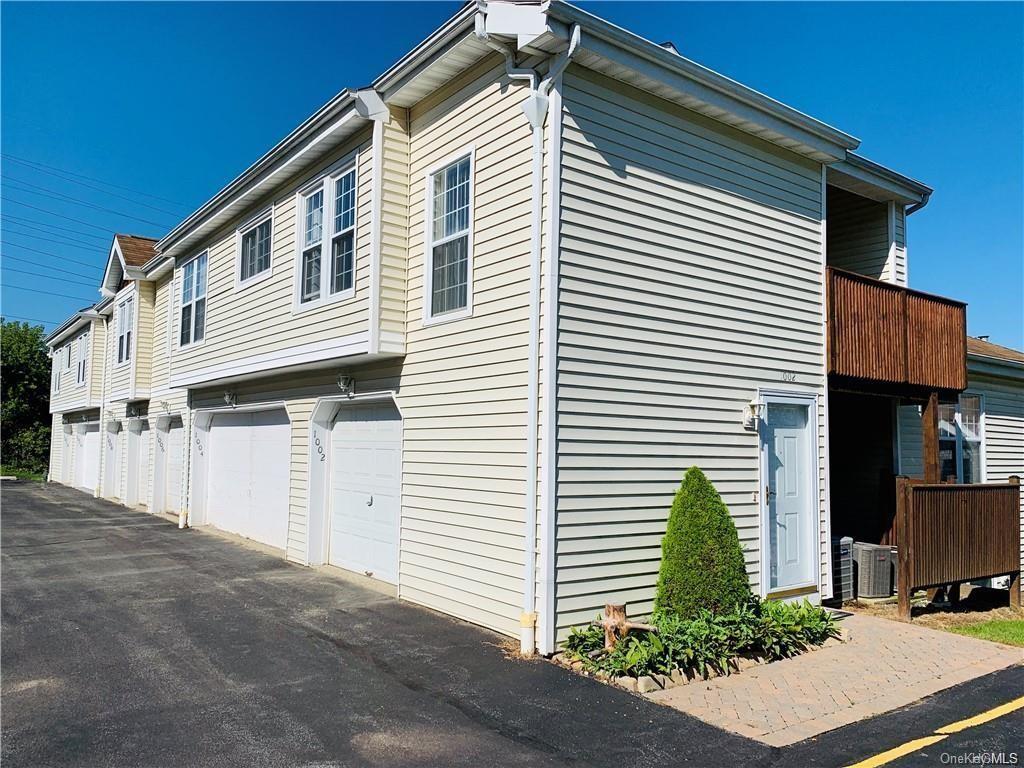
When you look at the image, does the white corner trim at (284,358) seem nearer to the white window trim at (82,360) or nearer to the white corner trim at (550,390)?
the white corner trim at (550,390)

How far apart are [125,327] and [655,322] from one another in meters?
17.6

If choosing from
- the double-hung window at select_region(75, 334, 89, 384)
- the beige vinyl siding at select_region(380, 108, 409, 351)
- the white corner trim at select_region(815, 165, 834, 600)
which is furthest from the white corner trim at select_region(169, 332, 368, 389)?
the double-hung window at select_region(75, 334, 89, 384)

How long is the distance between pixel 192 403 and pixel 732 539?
1236 cm

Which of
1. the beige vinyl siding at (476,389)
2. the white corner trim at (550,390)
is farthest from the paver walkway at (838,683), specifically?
the beige vinyl siding at (476,389)

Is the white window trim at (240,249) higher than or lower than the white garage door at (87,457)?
higher

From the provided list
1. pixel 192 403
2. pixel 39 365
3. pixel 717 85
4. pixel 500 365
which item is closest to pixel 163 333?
pixel 192 403

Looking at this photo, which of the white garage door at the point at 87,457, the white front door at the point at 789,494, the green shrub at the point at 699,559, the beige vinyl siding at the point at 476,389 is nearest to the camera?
the green shrub at the point at 699,559

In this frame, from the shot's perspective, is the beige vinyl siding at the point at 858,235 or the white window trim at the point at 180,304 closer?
the beige vinyl siding at the point at 858,235

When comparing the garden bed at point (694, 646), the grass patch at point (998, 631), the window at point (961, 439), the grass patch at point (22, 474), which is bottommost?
the grass patch at point (22, 474)

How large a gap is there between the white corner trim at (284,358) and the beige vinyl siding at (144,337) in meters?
4.82

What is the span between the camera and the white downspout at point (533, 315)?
657 cm

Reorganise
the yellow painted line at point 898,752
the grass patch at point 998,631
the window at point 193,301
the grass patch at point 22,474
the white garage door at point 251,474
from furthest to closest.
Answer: the grass patch at point 22,474 < the window at point 193,301 < the white garage door at point 251,474 < the grass patch at point 998,631 < the yellow painted line at point 898,752

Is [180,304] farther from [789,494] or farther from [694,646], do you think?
[694,646]

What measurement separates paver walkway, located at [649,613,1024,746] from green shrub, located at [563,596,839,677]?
168 millimetres
